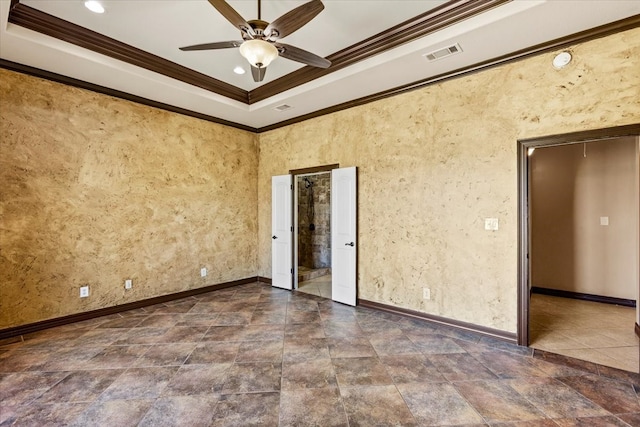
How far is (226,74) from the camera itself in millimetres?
4016

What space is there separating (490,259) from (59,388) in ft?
13.8

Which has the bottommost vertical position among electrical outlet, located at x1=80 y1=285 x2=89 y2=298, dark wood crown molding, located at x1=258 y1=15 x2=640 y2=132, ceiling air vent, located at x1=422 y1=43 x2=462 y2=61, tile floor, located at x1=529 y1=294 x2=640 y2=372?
tile floor, located at x1=529 y1=294 x2=640 y2=372

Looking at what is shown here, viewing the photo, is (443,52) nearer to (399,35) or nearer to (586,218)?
(399,35)

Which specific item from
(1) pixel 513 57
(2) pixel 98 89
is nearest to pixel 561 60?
(1) pixel 513 57

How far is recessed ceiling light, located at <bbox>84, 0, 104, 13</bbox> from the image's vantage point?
2.57 m

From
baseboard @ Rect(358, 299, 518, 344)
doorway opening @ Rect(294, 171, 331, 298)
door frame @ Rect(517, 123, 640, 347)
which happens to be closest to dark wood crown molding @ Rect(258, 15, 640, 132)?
door frame @ Rect(517, 123, 640, 347)

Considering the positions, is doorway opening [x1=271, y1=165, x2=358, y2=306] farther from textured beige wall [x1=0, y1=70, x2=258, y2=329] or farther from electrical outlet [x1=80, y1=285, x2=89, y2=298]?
electrical outlet [x1=80, y1=285, x2=89, y2=298]

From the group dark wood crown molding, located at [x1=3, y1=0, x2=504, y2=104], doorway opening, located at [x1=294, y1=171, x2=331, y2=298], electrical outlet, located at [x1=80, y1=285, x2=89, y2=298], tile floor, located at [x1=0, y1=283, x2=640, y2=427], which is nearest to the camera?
tile floor, located at [x1=0, y1=283, x2=640, y2=427]

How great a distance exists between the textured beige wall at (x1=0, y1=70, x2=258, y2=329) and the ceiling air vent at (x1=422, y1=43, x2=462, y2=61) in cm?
371

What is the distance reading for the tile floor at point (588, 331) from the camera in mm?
2760

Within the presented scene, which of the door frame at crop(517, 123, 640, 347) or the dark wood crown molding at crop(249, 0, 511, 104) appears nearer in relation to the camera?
the dark wood crown molding at crop(249, 0, 511, 104)

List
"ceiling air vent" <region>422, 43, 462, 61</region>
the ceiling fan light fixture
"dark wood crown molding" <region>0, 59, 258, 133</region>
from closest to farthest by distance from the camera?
the ceiling fan light fixture < "ceiling air vent" <region>422, 43, 462, 61</region> < "dark wood crown molding" <region>0, 59, 258, 133</region>

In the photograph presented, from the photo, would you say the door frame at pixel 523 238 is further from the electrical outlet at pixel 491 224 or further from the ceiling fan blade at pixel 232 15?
the ceiling fan blade at pixel 232 15

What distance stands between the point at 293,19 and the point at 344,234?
9.64 feet
